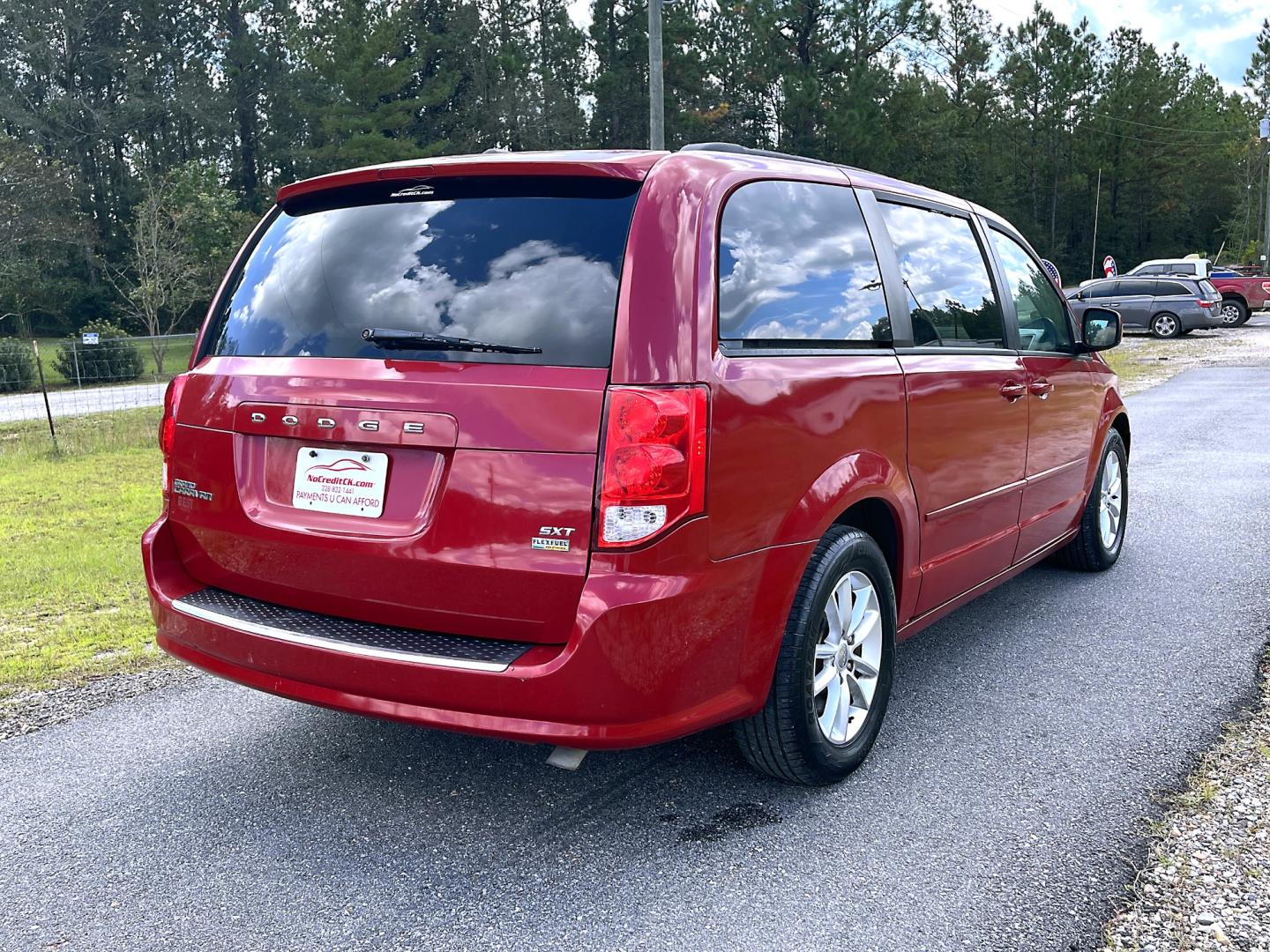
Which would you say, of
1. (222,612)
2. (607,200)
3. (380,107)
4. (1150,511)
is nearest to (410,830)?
(222,612)

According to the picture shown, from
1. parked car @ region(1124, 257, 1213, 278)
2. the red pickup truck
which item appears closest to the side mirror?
parked car @ region(1124, 257, 1213, 278)

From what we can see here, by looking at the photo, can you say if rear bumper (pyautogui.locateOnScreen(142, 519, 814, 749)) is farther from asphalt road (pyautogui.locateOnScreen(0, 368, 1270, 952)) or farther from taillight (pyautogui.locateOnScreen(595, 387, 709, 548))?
asphalt road (pyautogui.locateOnScreen(0, 368, 1270, 952))

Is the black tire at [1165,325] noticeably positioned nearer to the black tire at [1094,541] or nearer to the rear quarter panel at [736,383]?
the black tire at [1094,541]

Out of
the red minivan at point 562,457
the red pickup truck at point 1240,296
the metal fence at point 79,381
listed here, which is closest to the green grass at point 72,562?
the red minivan at point 562,457

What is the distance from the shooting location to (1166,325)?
29359 millimetres

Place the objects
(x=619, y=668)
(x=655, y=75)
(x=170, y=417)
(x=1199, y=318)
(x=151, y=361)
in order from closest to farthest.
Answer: (x=619, y=668) < (x=170, y=417) < (x=655, y=75) < (x=1199, y=318) < (x=151, y=361)

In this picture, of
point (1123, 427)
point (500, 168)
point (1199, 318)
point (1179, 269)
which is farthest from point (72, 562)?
point (1179, 269)

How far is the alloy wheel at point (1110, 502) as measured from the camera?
571 cm

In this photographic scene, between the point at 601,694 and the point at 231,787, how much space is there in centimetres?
143

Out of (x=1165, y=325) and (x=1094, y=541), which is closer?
(x=1094, y=541)

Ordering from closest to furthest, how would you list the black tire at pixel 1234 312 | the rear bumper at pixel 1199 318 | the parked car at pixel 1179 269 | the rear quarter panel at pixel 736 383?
the rear quarter panel at pixel 736 383
the rear bumper at pixel 1199 318
the parked car at pixel 1179 269
the black tire at pixel 1234 312

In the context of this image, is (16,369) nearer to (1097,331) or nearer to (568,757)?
(1097,331)

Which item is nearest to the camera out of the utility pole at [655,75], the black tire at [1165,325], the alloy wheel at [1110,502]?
the alloy wheel at [1110,502]

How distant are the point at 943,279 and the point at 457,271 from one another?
6.71 feet
